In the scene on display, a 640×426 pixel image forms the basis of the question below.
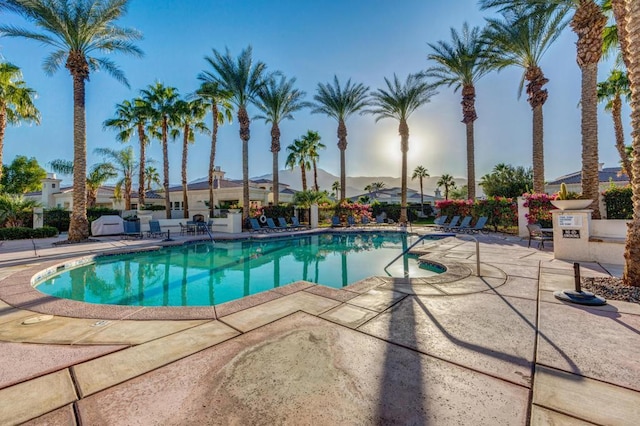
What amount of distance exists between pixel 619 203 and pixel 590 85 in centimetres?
459

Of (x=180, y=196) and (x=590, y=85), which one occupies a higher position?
(x=590, y=85)

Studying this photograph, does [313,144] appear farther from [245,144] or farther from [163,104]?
[163,104]

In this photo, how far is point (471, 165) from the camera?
1931cm

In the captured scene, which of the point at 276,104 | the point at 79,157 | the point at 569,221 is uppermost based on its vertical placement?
the point at 276,104

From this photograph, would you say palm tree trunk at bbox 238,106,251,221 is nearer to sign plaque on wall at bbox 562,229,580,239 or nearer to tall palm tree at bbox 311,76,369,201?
tall palm tree at bbox 311,76,369,201

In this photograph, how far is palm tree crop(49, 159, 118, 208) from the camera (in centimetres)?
2750

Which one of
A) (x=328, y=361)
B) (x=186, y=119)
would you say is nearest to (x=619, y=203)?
(x=328, y=361)

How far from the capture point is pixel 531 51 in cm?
1492

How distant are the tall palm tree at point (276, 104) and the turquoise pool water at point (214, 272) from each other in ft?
37.8

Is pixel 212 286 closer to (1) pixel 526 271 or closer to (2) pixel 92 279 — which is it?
(2) pixel 92 279

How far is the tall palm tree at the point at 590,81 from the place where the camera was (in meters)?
10.1

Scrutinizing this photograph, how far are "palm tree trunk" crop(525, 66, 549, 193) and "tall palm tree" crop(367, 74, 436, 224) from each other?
6.77 m

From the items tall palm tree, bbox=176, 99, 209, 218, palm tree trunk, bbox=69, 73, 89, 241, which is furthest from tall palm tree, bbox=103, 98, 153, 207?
palm tree trunk, bbox=69, 73, 89, 241

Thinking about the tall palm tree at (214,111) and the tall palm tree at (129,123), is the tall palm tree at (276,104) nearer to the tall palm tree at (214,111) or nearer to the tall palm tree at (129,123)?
the tall palm tree at (214,111)
